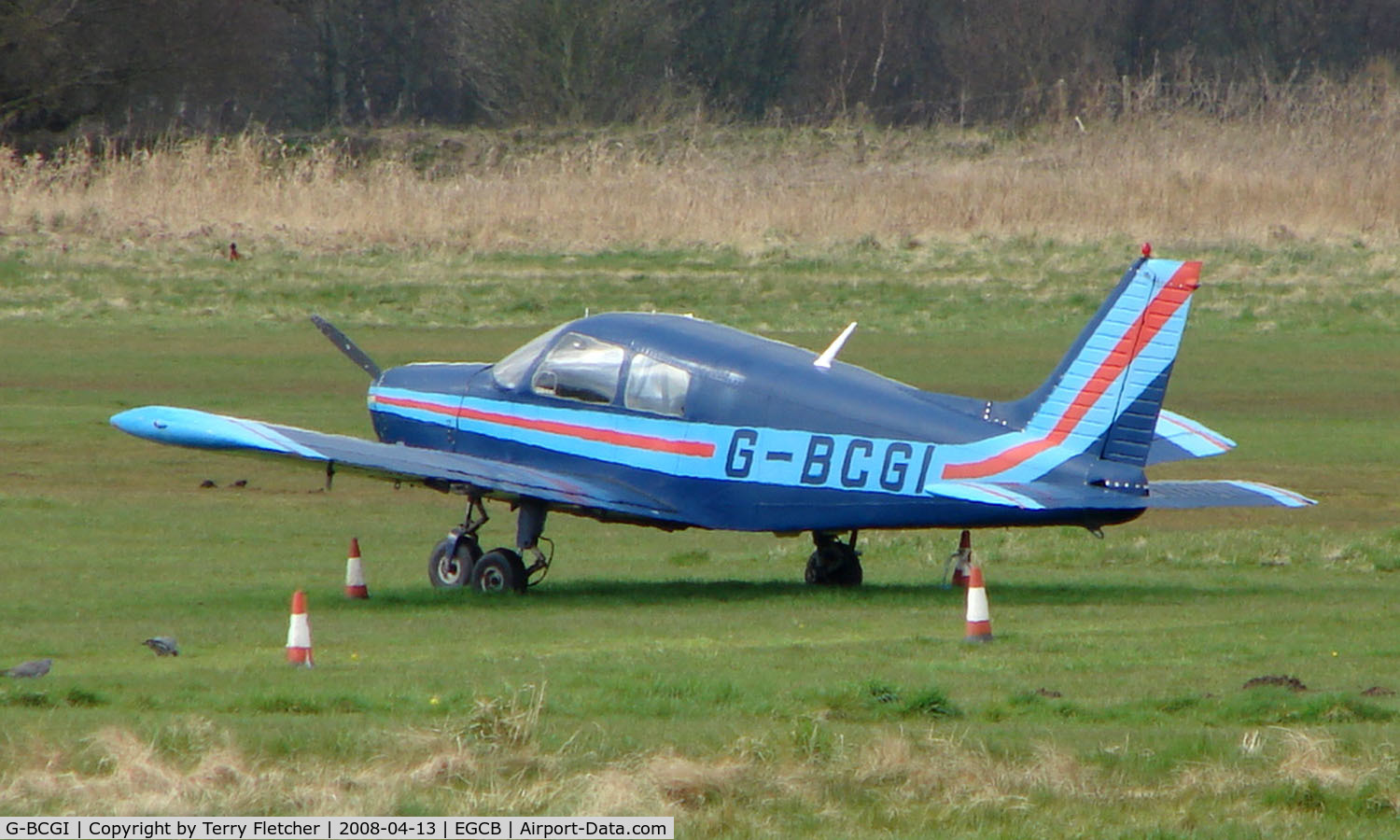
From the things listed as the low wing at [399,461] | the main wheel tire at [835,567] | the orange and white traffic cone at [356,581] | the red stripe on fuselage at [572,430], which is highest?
the red stripe on fuselage at [572,430]

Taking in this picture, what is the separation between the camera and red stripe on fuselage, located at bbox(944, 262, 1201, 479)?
1227 centimetres

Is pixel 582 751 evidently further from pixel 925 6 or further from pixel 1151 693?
pixel 925 6

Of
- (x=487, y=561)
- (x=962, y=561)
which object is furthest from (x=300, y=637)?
(x=962, y=561)

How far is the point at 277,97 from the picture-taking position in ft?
254

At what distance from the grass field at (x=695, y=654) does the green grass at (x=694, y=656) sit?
28mm

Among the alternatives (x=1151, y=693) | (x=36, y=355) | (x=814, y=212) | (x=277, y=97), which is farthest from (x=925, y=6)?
(x=1151, y=693)

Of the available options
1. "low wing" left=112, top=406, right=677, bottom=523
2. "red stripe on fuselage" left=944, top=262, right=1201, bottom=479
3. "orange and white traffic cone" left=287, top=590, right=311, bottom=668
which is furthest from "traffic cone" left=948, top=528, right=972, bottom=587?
"orange and white traffic cone" left=287, top=590, right=311, bottom=668

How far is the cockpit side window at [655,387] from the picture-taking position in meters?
13.5

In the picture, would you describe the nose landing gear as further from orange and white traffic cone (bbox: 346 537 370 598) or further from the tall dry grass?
the tall dry grass

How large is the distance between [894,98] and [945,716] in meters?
69.7

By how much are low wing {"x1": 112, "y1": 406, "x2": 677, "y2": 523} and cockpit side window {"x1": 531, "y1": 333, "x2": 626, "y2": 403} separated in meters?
0.57

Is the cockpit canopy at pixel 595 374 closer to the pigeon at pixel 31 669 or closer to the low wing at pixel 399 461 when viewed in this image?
the low wing at pixel 399 461

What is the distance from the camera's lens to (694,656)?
416 inches

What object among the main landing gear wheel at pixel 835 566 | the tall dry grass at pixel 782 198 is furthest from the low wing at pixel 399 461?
the tall dry grass at pixel 782 198
